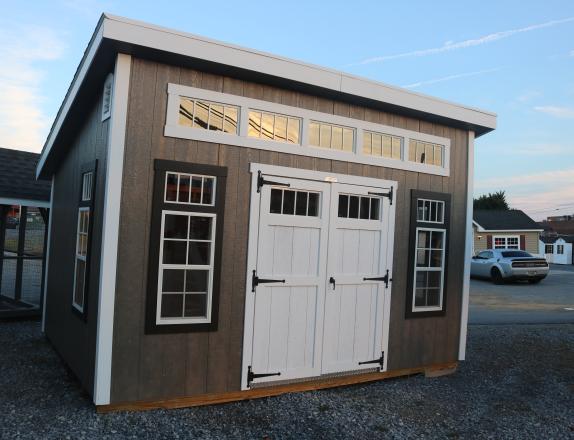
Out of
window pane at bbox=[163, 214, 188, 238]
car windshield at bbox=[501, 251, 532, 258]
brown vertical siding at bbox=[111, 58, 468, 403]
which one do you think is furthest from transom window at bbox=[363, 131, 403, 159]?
car windshield at bbox=[501, 251, 532, 258]

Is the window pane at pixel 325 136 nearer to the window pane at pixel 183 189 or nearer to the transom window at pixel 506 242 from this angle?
the window pane at pixel 183 189

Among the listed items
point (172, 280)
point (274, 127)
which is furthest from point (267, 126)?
point (172, 280)

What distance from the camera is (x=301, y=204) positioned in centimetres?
541

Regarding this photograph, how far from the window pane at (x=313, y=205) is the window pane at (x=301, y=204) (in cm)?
7

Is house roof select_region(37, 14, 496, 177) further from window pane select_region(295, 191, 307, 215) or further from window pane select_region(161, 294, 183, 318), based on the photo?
window pane select_region(161, 294, 183, 318)

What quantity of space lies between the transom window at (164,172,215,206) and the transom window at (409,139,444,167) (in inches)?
106

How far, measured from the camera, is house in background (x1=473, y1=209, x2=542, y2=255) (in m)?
31.0

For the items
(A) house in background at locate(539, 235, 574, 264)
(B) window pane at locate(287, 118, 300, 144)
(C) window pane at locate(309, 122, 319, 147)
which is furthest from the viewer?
(A) house in background at locate(539, 235, 574, 264)

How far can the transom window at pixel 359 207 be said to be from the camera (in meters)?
5.70

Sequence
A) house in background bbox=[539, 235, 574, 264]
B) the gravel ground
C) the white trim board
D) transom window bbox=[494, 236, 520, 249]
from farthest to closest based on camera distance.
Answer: house in background bbox=[539, 235, 574, 264]
transom window bbox=[494, 236, 520, 249]
the white trim board
the gravel ground

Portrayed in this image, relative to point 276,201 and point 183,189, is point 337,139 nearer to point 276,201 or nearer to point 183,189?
point 276,201

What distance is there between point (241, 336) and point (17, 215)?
22.6 ft

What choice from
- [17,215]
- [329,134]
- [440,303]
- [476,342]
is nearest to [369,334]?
[440,303]

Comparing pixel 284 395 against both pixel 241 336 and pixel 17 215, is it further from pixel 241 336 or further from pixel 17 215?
pixel 17 215
